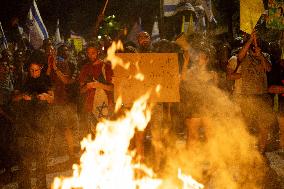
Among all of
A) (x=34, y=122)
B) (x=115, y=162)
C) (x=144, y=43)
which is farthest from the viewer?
(x=144, y=43)

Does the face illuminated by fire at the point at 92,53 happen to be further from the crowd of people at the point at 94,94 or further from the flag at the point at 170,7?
the flag at the point at 170,7

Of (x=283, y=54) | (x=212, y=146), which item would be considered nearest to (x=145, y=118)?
(x=212, y=146)

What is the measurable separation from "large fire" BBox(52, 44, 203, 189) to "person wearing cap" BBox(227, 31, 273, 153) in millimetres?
1369

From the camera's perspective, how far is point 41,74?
18.3ft

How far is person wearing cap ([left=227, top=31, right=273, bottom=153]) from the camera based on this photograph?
575cm

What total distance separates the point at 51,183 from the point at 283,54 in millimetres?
4469

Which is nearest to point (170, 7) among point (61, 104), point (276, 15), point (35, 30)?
point (276, 15)

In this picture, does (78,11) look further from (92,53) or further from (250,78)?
(250,78)

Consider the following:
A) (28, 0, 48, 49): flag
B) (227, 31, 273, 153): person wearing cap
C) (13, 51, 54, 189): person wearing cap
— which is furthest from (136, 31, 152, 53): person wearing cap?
(28, 0, 48, 49): flag

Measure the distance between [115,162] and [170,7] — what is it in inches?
275

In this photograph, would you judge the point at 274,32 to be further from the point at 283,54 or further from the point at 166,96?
the point at 166,96

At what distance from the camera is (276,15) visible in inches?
329

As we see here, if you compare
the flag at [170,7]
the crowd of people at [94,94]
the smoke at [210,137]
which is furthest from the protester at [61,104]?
the flag at [170,7]

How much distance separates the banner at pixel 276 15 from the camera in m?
8.22
